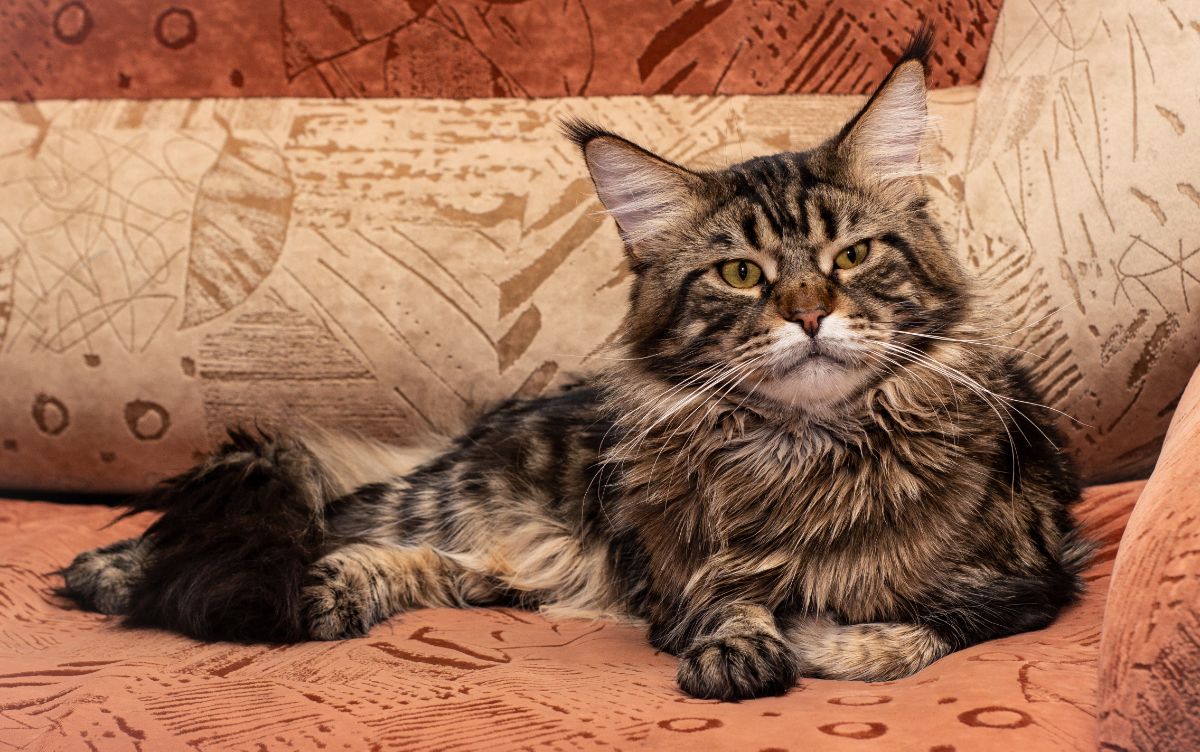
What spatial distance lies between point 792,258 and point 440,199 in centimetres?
101

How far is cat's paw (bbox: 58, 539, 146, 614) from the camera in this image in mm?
1681

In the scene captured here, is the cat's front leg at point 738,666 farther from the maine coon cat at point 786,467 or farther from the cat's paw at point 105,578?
the cat's paw at point 105,578

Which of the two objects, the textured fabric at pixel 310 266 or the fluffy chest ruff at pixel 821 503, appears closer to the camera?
the fluffy chest ruff at pixel 821 503

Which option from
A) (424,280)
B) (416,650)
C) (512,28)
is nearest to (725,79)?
(512,28)

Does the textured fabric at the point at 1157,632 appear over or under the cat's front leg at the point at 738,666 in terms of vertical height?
over

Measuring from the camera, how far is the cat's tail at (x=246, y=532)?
1.47m

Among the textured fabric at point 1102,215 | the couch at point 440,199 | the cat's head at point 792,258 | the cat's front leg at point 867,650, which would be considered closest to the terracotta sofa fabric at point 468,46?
the couch at point 440,199

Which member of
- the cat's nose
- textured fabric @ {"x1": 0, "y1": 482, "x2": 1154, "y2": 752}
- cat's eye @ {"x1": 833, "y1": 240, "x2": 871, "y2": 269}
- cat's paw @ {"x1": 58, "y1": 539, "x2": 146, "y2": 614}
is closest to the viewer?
textured fabric @ {"x1": 0, "y1": 482, "x2": 1154, "y2": 752}

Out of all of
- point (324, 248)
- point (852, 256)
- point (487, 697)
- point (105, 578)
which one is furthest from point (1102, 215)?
point (105, 578)

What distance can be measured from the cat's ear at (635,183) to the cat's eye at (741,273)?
15 cm

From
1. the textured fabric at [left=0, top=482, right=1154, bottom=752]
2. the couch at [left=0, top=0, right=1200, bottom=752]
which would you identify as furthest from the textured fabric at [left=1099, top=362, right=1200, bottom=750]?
the couch at [left=0, top=0, right=1200, bottom=752]

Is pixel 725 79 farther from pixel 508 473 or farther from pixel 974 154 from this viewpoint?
pixel 508 473

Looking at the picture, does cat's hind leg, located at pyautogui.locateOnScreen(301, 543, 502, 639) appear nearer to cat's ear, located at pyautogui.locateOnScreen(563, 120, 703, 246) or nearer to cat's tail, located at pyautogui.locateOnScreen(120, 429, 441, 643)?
cat's tail, located at pyautogui.locateOnScreen(120, 429, 441, 643)

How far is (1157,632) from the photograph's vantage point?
0.87 meters
